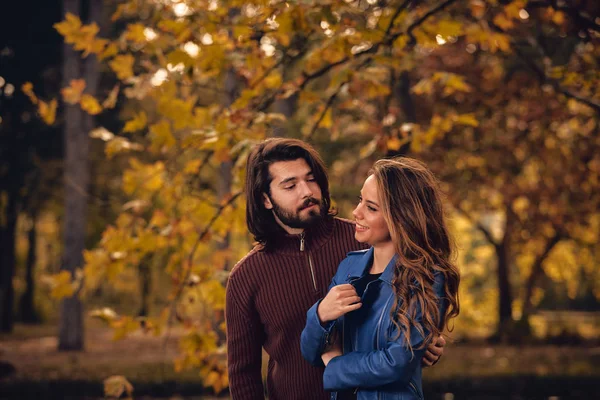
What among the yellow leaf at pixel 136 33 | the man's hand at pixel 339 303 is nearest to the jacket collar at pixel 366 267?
the man's hand at pixel 339 303

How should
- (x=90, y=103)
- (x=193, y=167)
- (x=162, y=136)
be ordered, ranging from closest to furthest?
1. (x=162, y=136)
2. (x=193, y=167)
3. (x=90, y=103)

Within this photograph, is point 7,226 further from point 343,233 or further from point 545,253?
point 343,233

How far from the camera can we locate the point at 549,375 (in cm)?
1029

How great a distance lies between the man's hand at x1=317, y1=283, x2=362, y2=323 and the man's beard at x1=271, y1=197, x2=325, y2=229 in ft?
1.61

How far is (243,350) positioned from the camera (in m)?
2.90

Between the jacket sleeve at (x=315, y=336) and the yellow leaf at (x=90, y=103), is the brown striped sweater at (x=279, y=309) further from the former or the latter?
the yellow leaf at (x=90, y=103)

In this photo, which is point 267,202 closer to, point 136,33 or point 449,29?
point 449,29

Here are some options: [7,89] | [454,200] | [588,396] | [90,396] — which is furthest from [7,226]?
[588,396]

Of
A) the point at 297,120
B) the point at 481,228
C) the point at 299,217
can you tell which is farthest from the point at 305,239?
the point at 481,228

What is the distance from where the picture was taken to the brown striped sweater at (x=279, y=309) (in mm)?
2873

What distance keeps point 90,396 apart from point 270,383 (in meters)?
7.79

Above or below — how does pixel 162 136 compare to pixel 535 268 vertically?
above

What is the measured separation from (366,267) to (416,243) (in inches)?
8.6

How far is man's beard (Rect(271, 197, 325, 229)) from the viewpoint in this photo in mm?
2852
